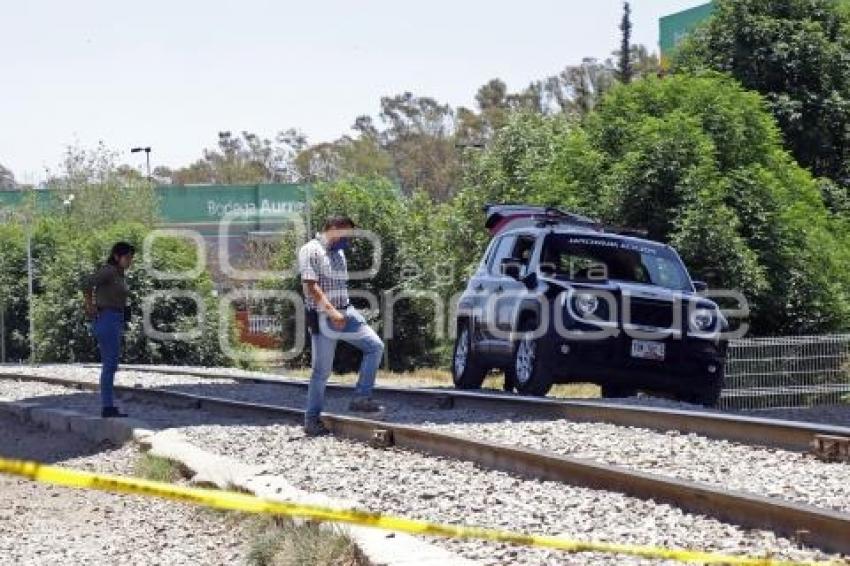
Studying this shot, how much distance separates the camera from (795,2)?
33.8 meters

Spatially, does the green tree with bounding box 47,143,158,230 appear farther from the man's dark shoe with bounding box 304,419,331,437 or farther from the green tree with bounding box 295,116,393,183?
the man's dark shoe with bounding box 304,419,331,437

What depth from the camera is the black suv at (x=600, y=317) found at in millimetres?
14773

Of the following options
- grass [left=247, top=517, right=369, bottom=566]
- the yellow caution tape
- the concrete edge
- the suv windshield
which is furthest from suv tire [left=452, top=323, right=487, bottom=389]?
the yellow caution tape

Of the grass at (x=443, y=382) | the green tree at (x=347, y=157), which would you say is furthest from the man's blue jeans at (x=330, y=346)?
the green tree at (x=347, y=157)

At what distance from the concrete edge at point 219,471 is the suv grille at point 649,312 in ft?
15.9

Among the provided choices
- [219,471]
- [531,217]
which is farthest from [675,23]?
[219,471]

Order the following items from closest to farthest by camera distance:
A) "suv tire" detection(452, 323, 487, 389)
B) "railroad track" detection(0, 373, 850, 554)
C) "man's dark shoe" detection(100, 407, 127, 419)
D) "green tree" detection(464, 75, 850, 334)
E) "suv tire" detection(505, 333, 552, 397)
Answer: "railroad track" detection(0, 373, 850, 554) → "man's dark shoe" detection(100, 407, 127, 419) → "suv tire" detection(505, 333, 552, 397) → "suv tire" detection(452, 323, 487, 389) → "green tree" detection(464, 75, 850, 334)

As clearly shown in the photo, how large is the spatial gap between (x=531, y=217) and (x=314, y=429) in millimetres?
6351

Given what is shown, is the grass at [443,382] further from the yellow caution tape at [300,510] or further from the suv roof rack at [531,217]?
the yellow caution tape at [300,510]

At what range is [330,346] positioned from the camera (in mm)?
11766

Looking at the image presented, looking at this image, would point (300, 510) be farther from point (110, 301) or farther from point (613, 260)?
point (613, 260)

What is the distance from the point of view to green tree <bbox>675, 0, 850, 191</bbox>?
32625 millimetres

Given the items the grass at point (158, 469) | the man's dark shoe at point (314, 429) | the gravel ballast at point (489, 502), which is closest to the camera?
the gravel ballast at point (489, 502)

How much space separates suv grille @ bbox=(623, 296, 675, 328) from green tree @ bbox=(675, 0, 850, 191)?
1830cm
